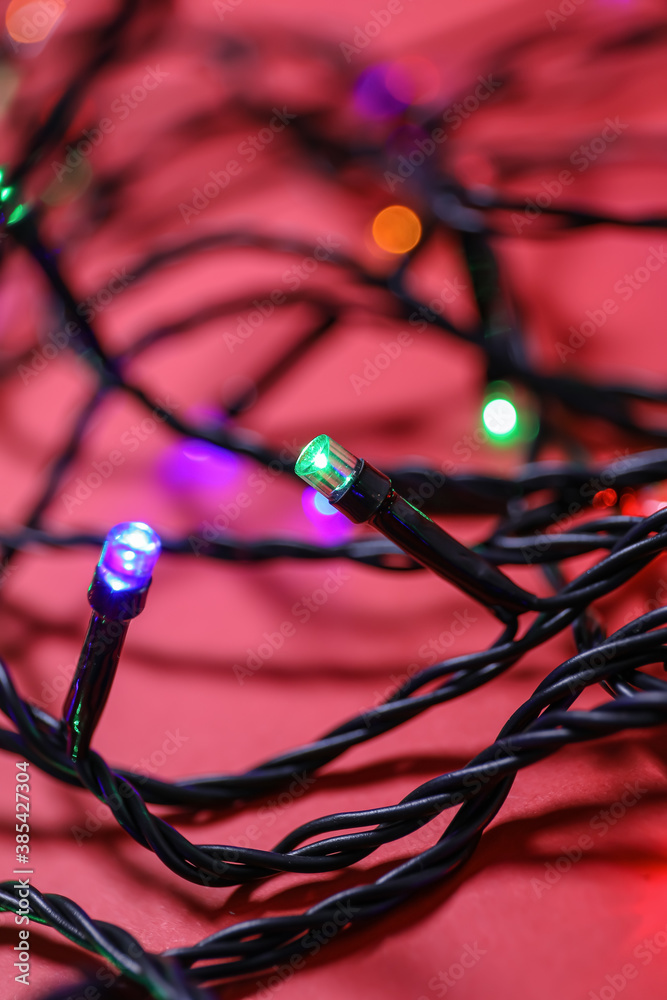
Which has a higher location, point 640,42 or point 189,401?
point 640,42

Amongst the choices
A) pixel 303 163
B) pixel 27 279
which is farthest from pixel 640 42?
pixel 27 279

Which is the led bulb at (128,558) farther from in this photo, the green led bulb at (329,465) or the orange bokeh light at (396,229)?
the orange bokeh light at (396,229)

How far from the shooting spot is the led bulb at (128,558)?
0.28 m

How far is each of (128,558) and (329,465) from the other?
0.27 feet

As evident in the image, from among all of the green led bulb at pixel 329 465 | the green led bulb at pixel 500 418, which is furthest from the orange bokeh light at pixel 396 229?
the green led bulb at pixel 329 465

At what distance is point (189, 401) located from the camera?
572 millimetres

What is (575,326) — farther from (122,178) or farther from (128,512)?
(122,178)

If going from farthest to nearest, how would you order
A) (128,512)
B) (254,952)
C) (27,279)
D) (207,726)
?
(27,279) < (128,512) < (207,726) < (254,952)

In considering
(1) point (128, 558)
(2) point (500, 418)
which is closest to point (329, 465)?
(1) point (128, 558)

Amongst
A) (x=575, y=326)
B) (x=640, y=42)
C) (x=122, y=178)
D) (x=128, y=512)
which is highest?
(x=640, y=42)

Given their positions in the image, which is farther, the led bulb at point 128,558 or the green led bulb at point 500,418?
the green led bulb at point 500,418

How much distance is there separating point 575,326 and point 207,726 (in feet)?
1.24

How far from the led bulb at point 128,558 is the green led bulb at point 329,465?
0.06 m

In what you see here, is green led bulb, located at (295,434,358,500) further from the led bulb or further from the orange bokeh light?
the orange bokeh light
